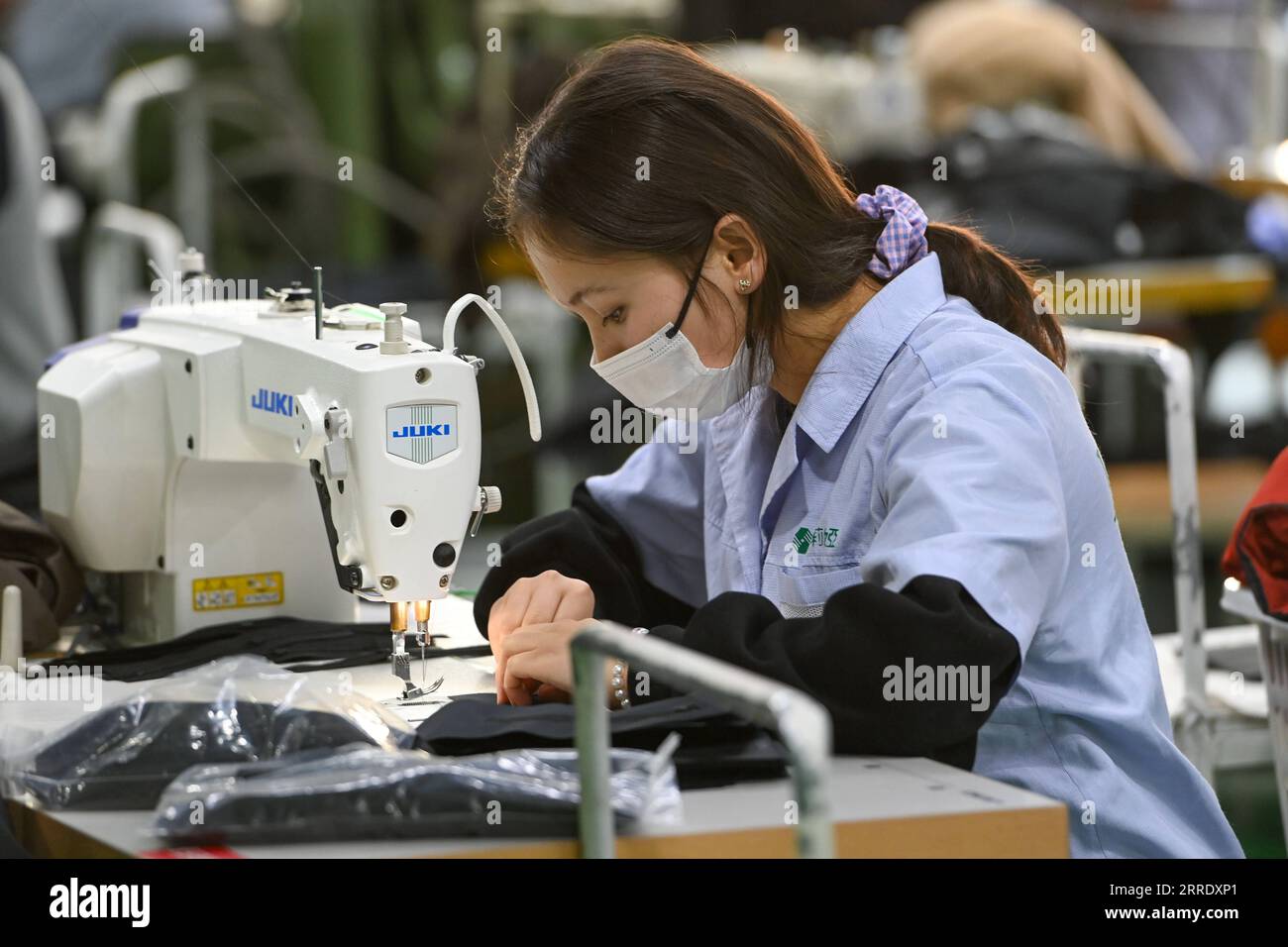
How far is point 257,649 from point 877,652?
30.6 inches

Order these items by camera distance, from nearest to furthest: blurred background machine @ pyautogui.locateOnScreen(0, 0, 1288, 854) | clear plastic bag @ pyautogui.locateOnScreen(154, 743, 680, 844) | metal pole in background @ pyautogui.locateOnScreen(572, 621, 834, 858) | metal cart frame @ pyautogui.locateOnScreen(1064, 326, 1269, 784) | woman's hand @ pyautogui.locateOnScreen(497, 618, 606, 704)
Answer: metal pole in background @ pyautogui.locateOnScreen(572, 621, 834, 858) < clear plastic bag @ pyautogui.locateOnScreen(154, 743, 680, 844) < woman's hand @ pyautogui.locateOnScreen(497, 618, 606, 704) < metal cart frame @ pyautogui.locateOnScreen(1064, 326, 1269, 784) < blurred background machine @ pyautogui.locateOnScreen(0, 0, 1288, 854)

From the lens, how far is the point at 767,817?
1.27 meters

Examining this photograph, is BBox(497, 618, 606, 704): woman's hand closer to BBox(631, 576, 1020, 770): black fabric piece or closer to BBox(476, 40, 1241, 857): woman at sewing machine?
BBox(476, 40, 1241, 857): woman at sewing machine

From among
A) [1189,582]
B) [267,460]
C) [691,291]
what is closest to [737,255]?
[691,291]

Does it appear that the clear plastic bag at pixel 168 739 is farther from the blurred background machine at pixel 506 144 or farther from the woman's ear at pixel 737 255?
the blurred background machine at pixel 506 144

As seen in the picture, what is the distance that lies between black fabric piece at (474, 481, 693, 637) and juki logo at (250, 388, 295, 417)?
300 mm

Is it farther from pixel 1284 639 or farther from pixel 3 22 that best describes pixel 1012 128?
pixel 1284 639

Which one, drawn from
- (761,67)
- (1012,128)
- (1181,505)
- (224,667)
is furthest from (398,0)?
(224,667)

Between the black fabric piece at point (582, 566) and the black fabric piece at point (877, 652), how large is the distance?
0.55 metres

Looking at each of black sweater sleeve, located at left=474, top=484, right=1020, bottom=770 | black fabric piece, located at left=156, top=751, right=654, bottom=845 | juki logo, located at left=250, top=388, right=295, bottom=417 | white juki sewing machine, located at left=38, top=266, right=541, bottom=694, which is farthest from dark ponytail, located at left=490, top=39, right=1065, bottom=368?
black fabric piece, located at left=156, top=751, right=654, bottom=845

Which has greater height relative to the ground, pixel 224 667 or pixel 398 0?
pixel 398 0

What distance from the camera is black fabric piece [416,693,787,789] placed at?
1.36 metres

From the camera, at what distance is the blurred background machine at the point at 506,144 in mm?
4281
